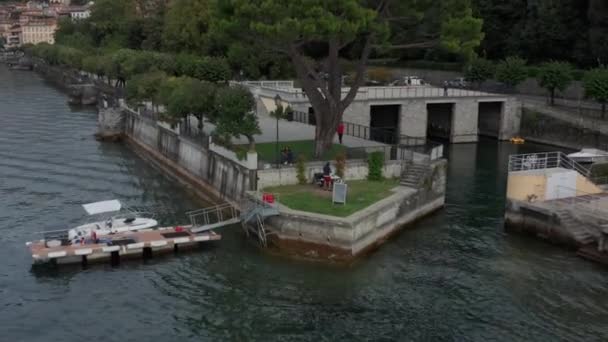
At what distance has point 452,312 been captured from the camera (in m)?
25.0

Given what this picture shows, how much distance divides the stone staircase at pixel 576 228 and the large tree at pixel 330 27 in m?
9.76

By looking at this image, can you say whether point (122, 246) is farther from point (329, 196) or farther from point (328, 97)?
point (328, 97)

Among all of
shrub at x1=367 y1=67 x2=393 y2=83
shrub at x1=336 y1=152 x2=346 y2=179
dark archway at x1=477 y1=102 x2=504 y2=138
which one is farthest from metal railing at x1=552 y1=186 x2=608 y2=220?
shrub at x1=367 y1=67 x2=393 y2=83

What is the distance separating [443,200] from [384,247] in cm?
827

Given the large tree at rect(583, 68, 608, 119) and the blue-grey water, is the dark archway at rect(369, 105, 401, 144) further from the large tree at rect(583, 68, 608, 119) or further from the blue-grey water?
the blue-grey water

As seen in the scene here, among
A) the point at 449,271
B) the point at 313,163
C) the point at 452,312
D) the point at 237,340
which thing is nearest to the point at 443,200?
the point at 313,163

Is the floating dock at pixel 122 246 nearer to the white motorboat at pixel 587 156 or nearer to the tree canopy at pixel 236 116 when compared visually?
the tree canopy at pixel 236 116

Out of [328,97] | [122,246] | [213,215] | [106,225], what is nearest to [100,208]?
[106,225]

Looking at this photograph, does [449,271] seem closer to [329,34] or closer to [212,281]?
[212,281]

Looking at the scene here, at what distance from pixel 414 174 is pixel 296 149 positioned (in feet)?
24.3

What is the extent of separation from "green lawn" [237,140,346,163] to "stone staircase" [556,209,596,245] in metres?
12.0

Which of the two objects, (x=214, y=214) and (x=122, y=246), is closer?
(x=122, y=246)

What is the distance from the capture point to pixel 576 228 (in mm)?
31484

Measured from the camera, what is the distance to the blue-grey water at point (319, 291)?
77.2 ft
